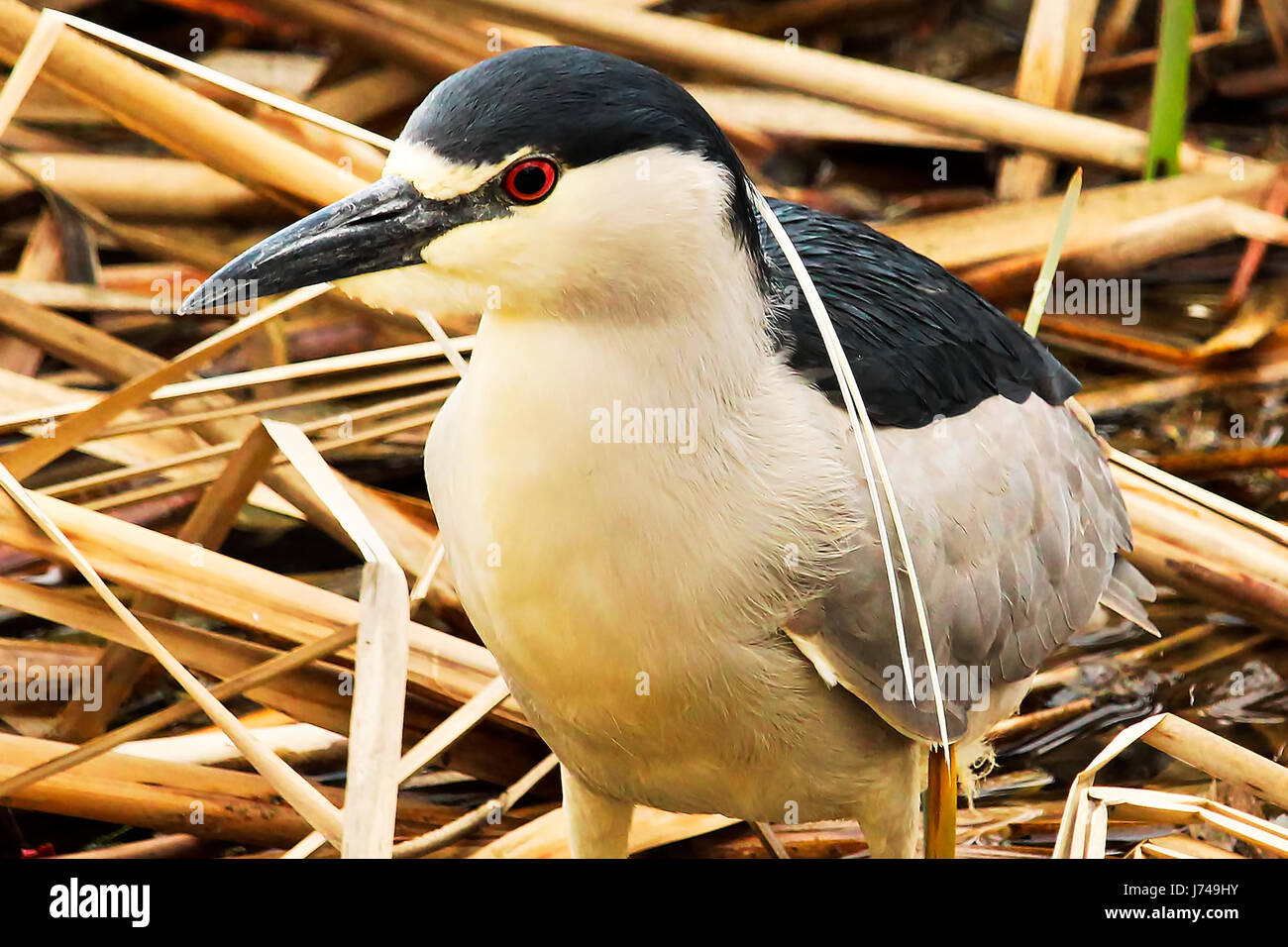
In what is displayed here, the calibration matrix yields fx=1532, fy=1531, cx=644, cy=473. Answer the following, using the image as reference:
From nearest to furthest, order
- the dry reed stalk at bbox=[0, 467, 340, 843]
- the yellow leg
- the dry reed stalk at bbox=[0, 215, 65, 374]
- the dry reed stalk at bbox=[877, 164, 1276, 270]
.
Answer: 1. the dry reed stalk at bbox=[0, 467, 340, 843]
2. the yellow leg
3. the dry reed stalk at bbox=[0, 215, 65, 374]
4. the dry reed stalk at bbox=[877, 164, 1276, 270]

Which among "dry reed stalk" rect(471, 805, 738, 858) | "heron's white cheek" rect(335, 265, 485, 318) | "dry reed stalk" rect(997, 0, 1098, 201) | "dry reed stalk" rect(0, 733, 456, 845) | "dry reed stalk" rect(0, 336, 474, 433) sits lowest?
"dry reed stalk" rect(471, 805, 738, 858)

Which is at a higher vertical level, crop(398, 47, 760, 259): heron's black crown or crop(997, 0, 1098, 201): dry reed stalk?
crop(997, 0, 1098, 201): dry reed stalk

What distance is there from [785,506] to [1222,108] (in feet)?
13.1

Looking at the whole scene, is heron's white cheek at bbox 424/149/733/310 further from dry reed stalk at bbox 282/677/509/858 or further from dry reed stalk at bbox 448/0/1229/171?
dry reed stalk at bbox 448/0/1229/171

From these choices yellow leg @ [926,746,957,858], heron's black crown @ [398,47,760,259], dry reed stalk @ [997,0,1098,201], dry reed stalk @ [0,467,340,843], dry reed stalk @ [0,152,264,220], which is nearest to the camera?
heron's black crown @ [398,47,760,259]

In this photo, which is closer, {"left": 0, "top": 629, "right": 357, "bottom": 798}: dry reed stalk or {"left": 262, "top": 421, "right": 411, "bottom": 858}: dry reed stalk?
{"left": 262, "top": 421, "right": 411, "bottom": 858}: dry reed stalk

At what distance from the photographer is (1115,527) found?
3.06 m

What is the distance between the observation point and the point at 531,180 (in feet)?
6.37

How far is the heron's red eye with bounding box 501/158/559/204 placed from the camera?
6.35 ft

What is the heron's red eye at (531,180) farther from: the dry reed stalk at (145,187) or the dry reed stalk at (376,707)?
the dry reed stalk at (145,187)

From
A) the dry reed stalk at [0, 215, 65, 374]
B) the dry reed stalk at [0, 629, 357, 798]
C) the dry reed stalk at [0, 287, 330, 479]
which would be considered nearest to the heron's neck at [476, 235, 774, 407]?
the dry reed stalk at [0, 629, 357, 798]

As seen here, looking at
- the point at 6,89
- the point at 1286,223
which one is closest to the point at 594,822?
the point at 6,89

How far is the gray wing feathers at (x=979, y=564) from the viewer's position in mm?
2342
